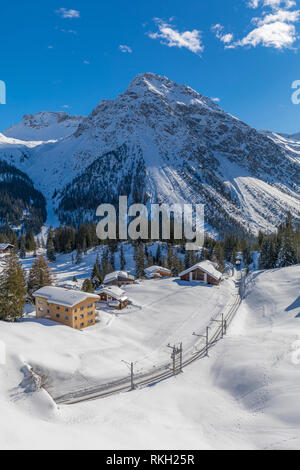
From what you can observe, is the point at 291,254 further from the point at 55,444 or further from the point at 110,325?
the point at 55,444

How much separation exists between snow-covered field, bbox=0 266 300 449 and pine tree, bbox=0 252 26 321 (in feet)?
14.7

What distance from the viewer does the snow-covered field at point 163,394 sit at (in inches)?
667

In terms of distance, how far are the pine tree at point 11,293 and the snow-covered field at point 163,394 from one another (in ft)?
14.7

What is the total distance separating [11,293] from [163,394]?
2719 centimetres

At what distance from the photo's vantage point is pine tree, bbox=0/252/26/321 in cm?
3959

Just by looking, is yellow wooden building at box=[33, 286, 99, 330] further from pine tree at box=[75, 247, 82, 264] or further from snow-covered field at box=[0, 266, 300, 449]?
pine tree at box=[75, 247, 82, 264]

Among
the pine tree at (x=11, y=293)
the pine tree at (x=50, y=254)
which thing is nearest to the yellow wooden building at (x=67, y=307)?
the pine tree at (x=11, y=293)

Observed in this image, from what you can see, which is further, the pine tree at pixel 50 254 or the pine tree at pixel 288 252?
the pine tree at pixel 50 254

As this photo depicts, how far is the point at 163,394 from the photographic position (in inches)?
1059

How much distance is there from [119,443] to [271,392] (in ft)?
48.1

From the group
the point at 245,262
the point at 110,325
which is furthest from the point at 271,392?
the point at 245,262

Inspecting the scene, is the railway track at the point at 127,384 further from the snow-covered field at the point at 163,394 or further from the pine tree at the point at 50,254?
the pine tree at the point at 50,254

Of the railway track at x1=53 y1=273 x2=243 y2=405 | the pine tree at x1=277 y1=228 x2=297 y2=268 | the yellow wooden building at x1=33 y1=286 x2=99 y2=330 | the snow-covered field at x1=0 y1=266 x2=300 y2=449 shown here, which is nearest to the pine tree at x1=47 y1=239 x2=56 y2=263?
the yellow wooden building at x1=33 y1=286 x2=99 y2=330

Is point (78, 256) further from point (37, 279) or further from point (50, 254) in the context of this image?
point (37, 279)
